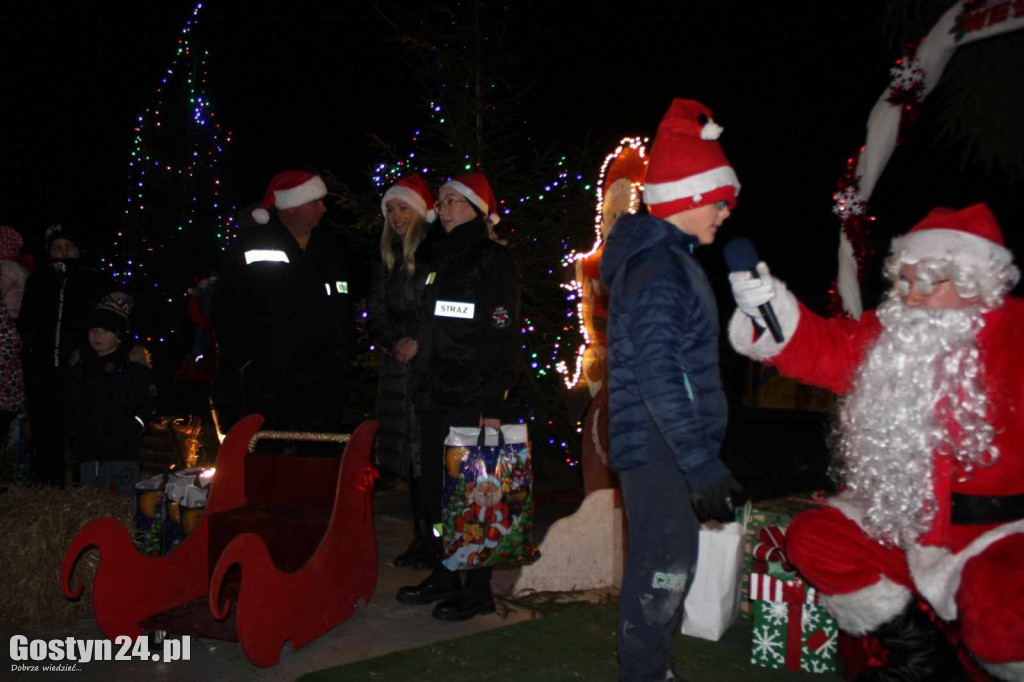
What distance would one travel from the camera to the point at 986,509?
2707mm

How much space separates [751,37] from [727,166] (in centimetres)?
1069

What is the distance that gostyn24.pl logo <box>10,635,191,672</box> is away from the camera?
3.37 meters

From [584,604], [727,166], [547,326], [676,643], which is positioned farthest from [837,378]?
[547,326]

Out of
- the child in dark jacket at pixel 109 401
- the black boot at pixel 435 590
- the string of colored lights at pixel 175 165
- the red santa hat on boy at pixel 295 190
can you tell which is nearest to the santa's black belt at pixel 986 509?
the black boot at pixel 435 590

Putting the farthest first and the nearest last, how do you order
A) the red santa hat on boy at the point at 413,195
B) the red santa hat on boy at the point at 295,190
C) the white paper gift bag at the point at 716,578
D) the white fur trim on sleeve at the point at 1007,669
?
the red santa hat on boy at the point at 413,195, the red santa hat on boy at the point at 295,190, the white paper gift bag at the point at 716,578, the white fur trim on sleeve at the point at 1007,669

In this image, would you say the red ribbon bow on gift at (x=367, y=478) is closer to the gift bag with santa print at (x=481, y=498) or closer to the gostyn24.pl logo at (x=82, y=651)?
the gift bag with santa print at (x=481, y=498)

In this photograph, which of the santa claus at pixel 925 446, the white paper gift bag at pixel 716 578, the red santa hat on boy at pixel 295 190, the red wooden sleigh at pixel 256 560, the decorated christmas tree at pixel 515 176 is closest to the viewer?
the santa claus at pixel 925 446

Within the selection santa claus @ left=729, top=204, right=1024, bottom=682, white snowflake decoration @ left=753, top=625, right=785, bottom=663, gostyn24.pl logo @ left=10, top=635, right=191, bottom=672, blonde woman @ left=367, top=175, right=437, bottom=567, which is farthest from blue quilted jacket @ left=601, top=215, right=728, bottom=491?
gostyn24.pl logo @ left=10, top=635, right=191, bottom=672

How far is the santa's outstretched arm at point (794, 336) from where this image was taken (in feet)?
9.60

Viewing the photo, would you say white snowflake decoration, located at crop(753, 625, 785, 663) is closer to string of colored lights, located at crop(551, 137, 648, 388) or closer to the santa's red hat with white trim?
the santa's red hat with white trim

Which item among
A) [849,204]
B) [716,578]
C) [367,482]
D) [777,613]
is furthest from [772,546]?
[849,204]

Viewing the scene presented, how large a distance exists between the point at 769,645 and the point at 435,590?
5.21 ft

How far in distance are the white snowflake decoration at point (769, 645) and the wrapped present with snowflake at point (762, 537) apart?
6.4 inches

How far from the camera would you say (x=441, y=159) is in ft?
21.1
